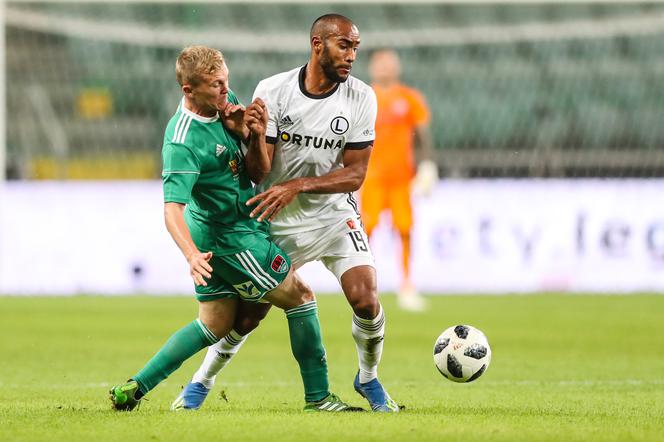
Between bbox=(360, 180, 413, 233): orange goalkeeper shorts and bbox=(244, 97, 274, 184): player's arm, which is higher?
bbox=(244, 97, 274, 184): player's arm

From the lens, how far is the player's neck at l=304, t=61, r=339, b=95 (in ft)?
19.0

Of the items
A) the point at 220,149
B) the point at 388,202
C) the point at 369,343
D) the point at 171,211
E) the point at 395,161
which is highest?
the point at 220,149

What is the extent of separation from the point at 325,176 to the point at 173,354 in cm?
108

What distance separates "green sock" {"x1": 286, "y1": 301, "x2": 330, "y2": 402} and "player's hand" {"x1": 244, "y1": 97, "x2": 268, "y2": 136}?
849 mm

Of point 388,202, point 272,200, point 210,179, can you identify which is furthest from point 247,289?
point 388,202

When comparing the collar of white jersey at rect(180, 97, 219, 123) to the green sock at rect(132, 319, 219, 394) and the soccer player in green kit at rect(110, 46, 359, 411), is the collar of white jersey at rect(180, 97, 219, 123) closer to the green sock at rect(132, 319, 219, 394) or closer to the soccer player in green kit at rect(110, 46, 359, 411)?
the soccer player in green kit at rect(110, 46, 359, 411)

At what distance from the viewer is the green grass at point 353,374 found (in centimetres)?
491

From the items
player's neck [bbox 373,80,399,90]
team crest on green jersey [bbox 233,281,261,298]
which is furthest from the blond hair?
player's neck [bbox 373,80,399,90]

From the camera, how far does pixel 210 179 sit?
540 centimetres

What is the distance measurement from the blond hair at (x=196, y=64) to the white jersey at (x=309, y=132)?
48 cm

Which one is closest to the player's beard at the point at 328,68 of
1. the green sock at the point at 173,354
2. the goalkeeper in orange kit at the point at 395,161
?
the green sock at the point at 173,354

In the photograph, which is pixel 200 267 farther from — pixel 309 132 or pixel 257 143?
pixel 309 132

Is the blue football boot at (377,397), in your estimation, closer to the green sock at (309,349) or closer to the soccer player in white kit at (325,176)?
the soccer player in white kit at (325,176)

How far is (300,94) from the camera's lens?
5.77 metres
